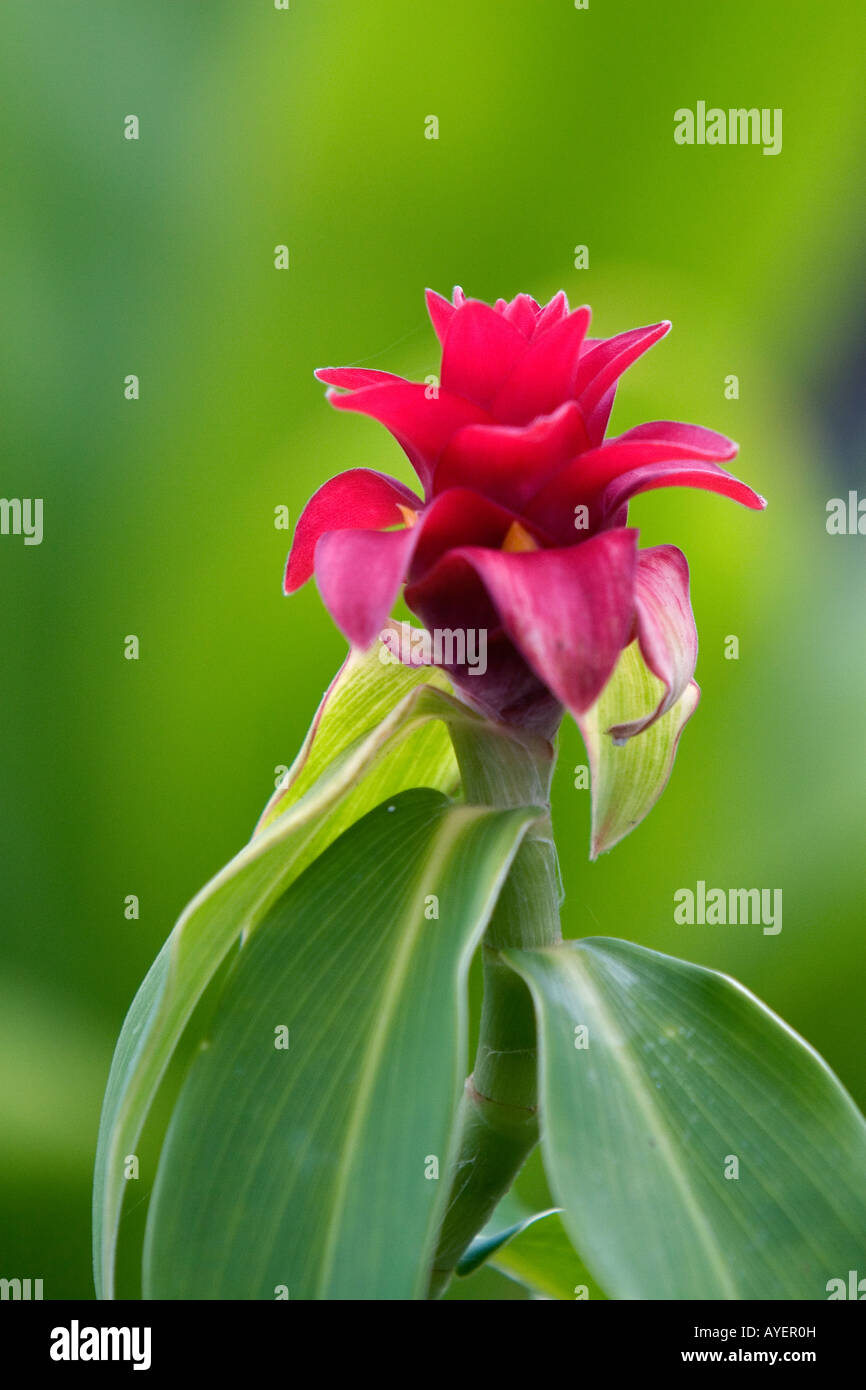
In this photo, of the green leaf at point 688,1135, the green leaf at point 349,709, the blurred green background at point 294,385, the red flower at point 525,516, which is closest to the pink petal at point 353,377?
the red flower at point 525,516

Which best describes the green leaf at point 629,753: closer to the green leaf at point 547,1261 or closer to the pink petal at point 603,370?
the pink petal at point 603,370

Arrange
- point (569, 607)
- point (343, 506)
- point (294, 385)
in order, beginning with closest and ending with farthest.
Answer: point (569, 607)
point (343, 506)
point (294, 385)

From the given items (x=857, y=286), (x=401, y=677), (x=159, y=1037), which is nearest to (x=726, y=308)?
(x=857, y=286)

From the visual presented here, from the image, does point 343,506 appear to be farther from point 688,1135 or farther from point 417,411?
point 688,1135

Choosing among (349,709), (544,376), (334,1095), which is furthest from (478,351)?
(334,1095)

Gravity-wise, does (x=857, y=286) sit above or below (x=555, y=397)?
above
